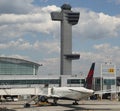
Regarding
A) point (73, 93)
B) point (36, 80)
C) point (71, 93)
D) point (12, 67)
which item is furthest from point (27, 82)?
point (73, 93)

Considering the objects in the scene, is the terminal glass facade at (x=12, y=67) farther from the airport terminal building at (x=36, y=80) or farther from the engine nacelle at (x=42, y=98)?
the engine nacelle at (x=42, y=98)

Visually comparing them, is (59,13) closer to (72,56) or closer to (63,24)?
(63,24)

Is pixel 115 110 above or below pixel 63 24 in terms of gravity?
below

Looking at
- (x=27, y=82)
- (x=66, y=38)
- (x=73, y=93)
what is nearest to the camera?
(x=73, y=93)

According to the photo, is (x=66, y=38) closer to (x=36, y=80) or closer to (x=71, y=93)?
(x=36, y=80)

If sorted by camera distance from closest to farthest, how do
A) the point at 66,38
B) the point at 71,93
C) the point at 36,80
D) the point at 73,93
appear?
the point at 73,93, the point at 71,93, the point at 36,80, the point at 66,38

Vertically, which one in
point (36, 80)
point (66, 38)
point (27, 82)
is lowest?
point (27, 82)

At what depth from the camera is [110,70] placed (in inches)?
5723

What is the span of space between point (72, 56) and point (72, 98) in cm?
10277

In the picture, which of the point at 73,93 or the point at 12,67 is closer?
the point at 73,93

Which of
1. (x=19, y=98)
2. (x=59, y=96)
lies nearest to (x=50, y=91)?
(x=59, y=96)

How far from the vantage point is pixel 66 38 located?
642 ft

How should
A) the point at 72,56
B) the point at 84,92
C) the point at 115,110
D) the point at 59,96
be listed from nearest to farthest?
the point at 115,110 < the point at 84,92 < the point at 59,96 < the point at 72,56

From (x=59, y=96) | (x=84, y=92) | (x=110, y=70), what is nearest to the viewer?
(x=84, y=92)
